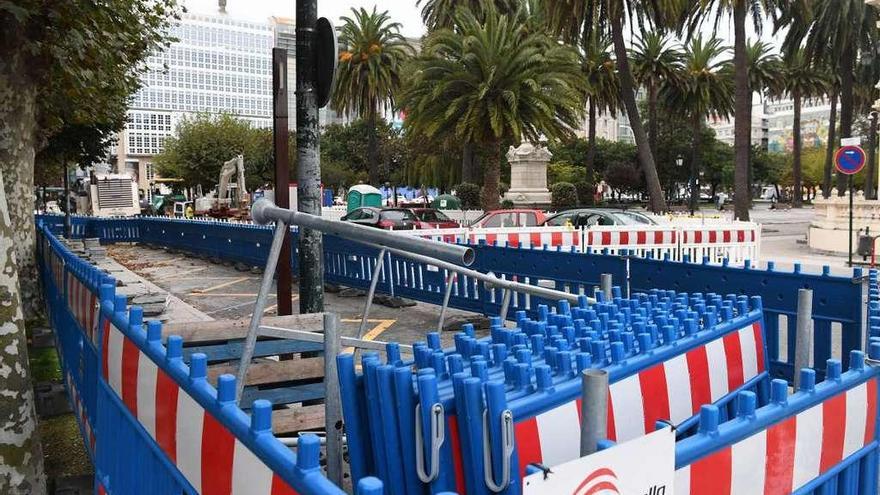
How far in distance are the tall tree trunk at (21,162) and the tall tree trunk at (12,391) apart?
4652 mm

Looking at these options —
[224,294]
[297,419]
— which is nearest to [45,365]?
[224,294]

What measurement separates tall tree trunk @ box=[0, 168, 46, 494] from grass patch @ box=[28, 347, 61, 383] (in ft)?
12.8

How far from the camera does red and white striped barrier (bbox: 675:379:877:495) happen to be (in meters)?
2.12

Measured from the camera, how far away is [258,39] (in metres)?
146

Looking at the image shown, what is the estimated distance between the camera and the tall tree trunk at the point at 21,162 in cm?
848

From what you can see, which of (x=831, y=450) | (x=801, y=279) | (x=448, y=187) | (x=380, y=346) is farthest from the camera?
(x=448, y=187)

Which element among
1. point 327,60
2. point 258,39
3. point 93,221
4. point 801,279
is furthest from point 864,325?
point 258,39

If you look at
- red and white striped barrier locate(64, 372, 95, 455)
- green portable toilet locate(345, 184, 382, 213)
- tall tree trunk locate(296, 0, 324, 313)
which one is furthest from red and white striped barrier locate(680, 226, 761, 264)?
green portable toilet locate(345, 184, 382, 213)

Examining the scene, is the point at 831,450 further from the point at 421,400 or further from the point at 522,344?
the point at 421,400

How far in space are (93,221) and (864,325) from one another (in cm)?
2711

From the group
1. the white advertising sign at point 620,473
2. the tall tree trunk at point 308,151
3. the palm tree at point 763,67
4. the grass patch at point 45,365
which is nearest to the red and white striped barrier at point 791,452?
the white advertising sign at point 620,473

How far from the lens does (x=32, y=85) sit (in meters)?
8.92

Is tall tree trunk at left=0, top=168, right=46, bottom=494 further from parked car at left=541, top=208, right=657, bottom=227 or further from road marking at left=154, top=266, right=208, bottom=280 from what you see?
parked car at left=541, top=208, right=657, bottom=227

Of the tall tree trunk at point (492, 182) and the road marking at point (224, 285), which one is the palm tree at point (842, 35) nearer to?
the tall tree trunk at point (492, 182)
